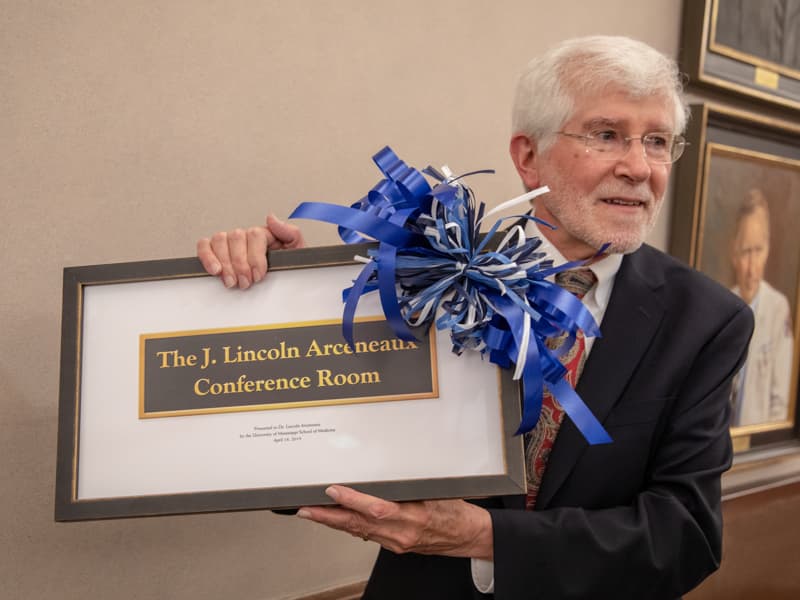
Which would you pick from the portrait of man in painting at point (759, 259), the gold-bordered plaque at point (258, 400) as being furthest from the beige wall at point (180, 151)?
the portrait of man in painting at point (759, 259)

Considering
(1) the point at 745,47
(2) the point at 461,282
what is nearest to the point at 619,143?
(2) the point at 461,282

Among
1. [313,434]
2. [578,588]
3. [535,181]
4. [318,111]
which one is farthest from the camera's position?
[318,111]

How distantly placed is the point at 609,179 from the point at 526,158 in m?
0.17

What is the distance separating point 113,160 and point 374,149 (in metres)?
0.53

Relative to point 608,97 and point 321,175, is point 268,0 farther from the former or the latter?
point 608,97

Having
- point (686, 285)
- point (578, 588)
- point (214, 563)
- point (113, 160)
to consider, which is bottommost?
point (214, 563)

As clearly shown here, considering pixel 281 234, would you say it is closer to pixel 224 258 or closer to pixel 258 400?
pixel 224 258

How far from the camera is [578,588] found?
0.99 m

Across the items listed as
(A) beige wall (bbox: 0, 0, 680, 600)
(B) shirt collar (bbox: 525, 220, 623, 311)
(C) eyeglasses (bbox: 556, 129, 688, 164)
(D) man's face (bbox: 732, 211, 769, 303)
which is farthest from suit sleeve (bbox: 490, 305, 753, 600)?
(D) man's face (bbox: 732, 211, 769, 303)

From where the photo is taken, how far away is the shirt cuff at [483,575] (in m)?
1.05

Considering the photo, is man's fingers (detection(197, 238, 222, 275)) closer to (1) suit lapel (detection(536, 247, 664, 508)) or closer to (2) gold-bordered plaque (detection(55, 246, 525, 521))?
(2) gold-bordered plaque (detection(55, 246, 525, 521))

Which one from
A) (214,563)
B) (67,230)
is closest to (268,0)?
(67,230)

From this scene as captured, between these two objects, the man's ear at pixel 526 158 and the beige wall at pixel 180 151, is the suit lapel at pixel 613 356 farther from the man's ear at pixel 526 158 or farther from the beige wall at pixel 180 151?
the beige wall at pixel 180 151

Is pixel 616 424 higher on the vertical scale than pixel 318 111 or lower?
lower
